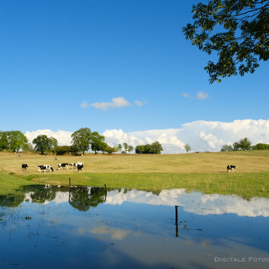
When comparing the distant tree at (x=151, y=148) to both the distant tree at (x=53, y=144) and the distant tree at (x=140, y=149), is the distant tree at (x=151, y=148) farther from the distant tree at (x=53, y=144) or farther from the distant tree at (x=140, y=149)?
the distant tree at (x=53, y=144)

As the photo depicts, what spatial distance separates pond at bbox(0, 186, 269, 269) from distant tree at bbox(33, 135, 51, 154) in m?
106

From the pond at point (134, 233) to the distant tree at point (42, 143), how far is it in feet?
347

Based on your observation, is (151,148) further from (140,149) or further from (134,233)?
(134,233)

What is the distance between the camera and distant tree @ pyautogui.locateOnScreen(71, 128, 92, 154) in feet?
364

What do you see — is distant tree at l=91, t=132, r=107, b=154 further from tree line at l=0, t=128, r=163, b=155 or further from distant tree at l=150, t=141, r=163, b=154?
distant tree at l=150, t=141, r=163, b=154

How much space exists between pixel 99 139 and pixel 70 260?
113m

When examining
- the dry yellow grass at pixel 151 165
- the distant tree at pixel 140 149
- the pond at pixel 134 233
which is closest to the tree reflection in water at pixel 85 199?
the pond at pixel 134 233

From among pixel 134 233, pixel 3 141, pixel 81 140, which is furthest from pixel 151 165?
pixel 3 141

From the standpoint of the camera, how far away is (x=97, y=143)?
392ft

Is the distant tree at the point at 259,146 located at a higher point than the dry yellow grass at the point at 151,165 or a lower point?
higher

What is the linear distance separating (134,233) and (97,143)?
10878 cm

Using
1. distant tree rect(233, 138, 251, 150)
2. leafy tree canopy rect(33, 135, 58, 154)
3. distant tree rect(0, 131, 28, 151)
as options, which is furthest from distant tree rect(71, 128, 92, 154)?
distant tree rect(233, 138, 251, 150)

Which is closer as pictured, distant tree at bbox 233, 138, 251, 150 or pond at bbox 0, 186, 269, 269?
pond at bbox 0, 186, 269, 269

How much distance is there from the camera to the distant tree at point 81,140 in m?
111
